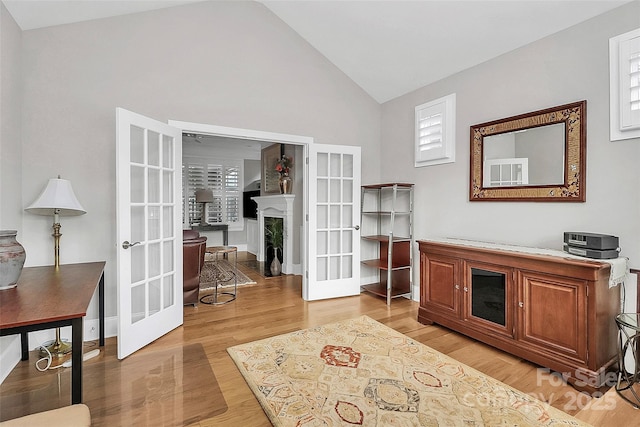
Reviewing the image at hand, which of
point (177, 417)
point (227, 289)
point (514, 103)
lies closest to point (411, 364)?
point (177, 417)

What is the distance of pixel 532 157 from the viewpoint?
9.25ft

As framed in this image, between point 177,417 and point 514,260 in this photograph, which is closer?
point 177,417

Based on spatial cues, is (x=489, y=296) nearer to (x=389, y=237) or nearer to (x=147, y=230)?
(x=389, y=237)

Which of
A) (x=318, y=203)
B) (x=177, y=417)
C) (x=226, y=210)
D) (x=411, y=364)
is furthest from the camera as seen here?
(x=226, y=210)

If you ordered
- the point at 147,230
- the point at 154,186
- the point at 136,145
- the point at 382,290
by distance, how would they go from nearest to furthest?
1. the point at 136,145
2. the point at 147,230
3. the point at 154,186
4. the point at 382,290

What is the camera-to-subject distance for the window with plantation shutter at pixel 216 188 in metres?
7.42

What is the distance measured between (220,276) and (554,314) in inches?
176

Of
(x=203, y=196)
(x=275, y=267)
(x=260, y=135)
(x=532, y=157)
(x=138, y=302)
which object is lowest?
(x=275, y=267)

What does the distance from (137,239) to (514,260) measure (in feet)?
10.2

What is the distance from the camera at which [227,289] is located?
4.50 meters

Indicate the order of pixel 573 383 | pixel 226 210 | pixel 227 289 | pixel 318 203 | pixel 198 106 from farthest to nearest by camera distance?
pixel 226 210 → pixel 227 289 → pixel 318 203 → pixel 198 106 → pixel 573 383

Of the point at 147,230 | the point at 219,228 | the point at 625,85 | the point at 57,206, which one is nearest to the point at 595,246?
the point at 625,85

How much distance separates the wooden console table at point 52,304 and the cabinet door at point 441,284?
283 cm

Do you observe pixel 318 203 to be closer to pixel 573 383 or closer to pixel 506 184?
pixel 506 184
